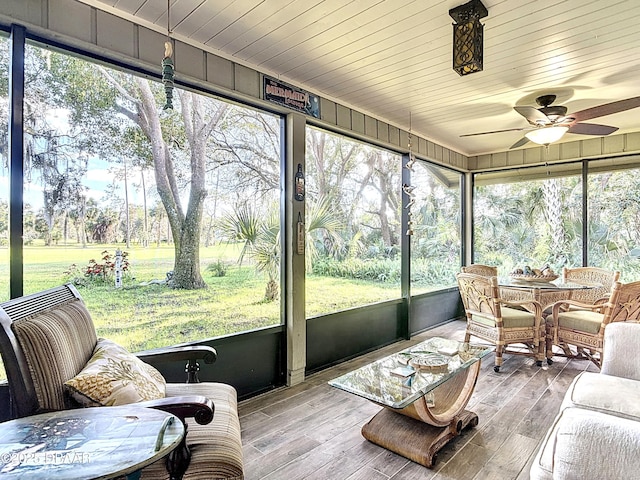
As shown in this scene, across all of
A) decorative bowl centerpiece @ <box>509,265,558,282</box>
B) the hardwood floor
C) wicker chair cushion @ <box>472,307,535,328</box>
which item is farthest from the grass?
decorative bowl centerpiece @ <box>509,265,558,282</box>

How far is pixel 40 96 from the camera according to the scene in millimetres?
2004

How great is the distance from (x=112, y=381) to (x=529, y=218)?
5.54m

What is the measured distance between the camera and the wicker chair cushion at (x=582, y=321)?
3545mm

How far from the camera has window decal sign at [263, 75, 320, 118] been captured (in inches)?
119

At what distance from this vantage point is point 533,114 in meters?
3.23

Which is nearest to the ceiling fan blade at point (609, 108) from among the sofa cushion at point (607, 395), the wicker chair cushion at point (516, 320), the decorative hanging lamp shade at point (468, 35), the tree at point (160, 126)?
the decorative hanging lamp shade at point (468, 35)

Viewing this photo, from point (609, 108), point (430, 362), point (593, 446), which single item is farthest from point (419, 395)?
point (609, 108)

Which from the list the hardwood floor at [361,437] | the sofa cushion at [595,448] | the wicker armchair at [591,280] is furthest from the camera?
the wicker armchair at [591,280]

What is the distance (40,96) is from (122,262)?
101 centimetres

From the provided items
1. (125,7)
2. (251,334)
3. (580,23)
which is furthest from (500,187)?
(125,7)

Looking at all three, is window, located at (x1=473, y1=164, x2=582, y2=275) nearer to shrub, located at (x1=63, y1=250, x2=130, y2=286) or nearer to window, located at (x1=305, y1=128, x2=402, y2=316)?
window, located at (x1=305, y1=128, x2=402, y2=316)

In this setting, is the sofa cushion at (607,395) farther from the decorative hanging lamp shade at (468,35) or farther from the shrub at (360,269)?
the shrub at (360,269)

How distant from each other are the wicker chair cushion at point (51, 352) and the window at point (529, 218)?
554cm

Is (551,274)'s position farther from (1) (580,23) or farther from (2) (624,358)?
(1) (580,23)
